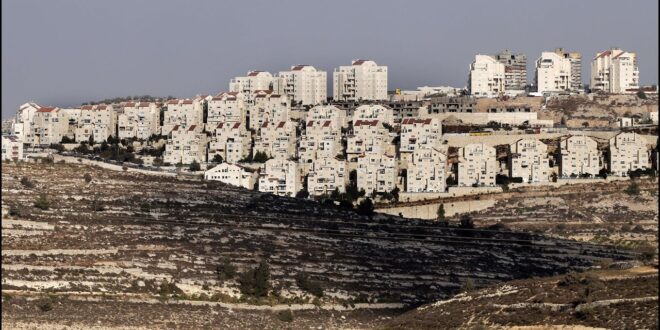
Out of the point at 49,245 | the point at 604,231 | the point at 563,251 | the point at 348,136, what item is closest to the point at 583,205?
the point at 604,231

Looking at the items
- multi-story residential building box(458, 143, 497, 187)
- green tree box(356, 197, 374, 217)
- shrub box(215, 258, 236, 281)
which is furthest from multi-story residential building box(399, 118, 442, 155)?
shrub box(215, 258, 236, 281)

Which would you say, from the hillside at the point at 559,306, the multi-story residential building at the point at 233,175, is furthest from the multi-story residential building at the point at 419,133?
the hillside at the point at 559,306

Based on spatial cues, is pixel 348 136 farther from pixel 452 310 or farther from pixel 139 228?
pixel 452 310

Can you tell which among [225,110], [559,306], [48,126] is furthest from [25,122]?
[559,306]

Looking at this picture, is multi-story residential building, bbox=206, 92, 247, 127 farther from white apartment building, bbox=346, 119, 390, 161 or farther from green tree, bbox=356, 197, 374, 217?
green tree, bbox=356, 197, 374, 217

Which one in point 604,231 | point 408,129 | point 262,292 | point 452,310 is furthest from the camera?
point 408,129
